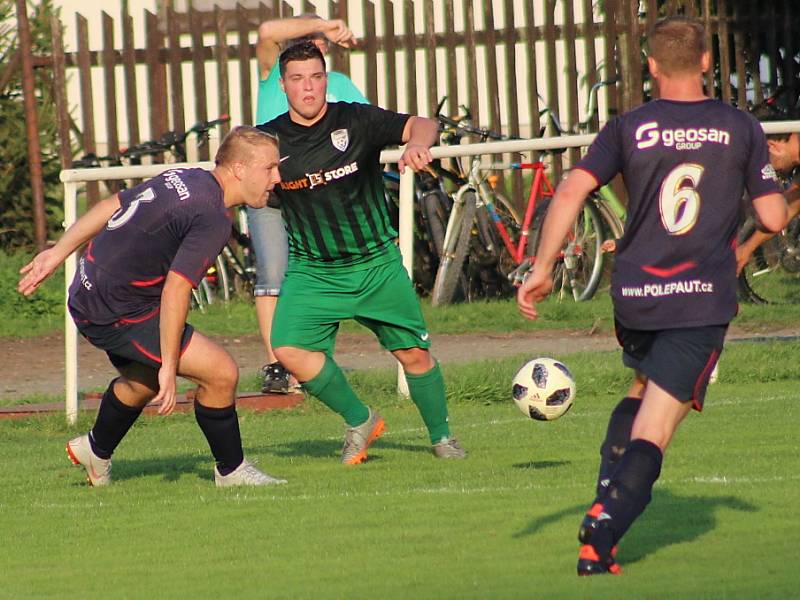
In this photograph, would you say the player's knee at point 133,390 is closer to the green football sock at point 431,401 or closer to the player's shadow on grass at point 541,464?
the green football sock at point 431,401

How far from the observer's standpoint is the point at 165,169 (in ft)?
34.3

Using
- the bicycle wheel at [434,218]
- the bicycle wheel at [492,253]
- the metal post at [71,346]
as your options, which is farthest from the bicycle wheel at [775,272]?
the metal post at [71,346]

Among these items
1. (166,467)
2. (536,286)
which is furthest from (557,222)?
(166,467)

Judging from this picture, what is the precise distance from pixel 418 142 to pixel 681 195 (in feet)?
8.81

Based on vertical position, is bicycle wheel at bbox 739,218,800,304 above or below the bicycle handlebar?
below

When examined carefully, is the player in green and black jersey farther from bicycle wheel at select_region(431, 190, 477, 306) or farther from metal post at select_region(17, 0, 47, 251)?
metal post at select_region(17, 0, 47, 251)

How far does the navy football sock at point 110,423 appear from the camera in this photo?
786 cm

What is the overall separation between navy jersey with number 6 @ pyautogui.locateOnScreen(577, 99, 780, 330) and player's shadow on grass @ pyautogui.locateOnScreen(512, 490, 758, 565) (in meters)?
0.80

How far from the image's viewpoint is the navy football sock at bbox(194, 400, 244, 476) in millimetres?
7645

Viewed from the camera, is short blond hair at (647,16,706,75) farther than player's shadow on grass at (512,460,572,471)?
No

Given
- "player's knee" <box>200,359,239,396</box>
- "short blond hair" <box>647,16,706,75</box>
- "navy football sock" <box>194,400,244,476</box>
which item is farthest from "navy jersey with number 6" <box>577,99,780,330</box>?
"navy football sock" <box>194,400,244,476</box>

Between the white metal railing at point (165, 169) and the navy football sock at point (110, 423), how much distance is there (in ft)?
7.40

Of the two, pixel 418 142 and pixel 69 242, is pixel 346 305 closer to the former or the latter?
pixel 418 142

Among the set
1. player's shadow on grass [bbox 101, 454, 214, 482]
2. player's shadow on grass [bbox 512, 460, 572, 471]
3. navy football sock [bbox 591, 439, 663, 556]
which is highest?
navy football sock [bbox 591, 439, 663, 556]
